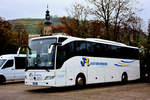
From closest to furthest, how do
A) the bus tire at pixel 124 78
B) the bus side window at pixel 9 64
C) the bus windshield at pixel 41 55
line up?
the bus windshield at pixel 41 55 → the bus tire at pixel 124 78 → the bus side window at pixel 9 64

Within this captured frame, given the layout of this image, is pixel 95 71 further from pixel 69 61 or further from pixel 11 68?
pixel 11 68

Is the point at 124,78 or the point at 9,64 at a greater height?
the point at 9,64

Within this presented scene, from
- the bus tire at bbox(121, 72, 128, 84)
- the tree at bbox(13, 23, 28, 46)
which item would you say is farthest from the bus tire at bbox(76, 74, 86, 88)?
the tree at bbox(13, 23, 28, 46)

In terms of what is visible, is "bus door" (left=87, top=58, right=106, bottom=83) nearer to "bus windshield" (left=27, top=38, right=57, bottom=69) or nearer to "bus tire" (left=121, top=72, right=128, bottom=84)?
"bus tire" (left=121, top=72, right=128, bottom=84)

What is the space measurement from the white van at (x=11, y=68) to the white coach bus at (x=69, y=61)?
731 cm

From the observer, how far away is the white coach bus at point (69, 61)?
14594 millimetres

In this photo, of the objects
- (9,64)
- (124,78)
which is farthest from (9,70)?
(124,78)

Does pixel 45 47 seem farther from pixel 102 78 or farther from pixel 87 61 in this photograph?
pixel 102 78

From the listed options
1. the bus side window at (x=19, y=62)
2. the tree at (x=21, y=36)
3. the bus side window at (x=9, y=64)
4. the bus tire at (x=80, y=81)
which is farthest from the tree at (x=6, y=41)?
the bus tire at (x=80, y=81)

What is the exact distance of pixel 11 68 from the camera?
22.7 m

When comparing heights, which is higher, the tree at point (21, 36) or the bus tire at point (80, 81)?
the tree at point (21, 36)

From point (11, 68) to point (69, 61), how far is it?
8948mm

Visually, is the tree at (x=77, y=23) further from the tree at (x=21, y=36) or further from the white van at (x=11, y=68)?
the tree at (x=21, y=36)

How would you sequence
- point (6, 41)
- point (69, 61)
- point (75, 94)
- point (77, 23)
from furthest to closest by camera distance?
point (6, 41) → point (77, 23) → point (69, 61) → point (75, 94)
